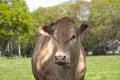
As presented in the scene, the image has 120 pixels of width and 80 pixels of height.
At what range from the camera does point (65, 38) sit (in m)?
5.60

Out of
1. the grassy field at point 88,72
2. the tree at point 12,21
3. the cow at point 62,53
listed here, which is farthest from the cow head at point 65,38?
the tree at point 12,21

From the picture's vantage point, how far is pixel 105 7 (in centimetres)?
7512

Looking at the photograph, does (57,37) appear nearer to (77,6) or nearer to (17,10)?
(17,10)

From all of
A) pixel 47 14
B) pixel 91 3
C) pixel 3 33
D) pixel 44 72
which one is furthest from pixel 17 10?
pixel 44 72

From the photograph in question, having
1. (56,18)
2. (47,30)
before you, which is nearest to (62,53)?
(47,30)

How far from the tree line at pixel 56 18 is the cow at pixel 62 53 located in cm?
5440

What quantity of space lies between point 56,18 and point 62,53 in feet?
231

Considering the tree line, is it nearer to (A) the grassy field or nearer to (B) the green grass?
(B) the green grass

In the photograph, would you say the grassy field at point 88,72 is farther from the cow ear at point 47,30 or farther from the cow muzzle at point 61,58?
the cow muzzle at point 61,58

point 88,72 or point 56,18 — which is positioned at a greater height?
point 56,18

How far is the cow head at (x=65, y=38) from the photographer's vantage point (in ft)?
17.7

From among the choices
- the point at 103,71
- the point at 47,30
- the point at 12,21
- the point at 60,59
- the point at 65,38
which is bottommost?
the point at 103,71

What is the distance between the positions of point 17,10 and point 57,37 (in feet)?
195

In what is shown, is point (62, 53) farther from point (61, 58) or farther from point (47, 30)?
point (47, 30)
